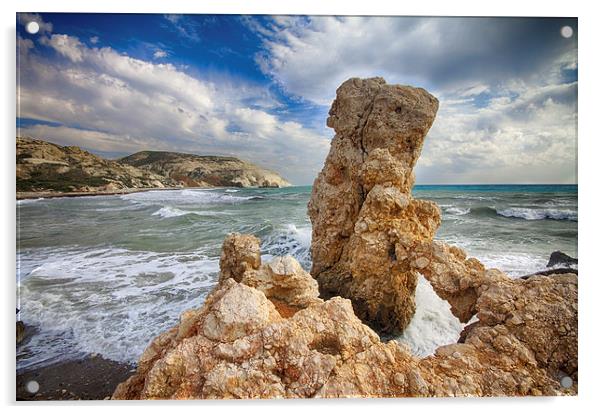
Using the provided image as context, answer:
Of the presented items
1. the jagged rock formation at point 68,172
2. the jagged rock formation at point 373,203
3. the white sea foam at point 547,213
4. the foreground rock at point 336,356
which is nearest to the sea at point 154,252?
the white sea foam at point 547,213

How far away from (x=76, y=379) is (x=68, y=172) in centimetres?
279

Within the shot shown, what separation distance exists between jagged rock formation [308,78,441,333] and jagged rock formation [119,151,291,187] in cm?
124

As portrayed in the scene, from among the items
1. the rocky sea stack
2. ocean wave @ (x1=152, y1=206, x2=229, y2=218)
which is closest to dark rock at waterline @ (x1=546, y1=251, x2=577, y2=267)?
the rocky sea stack

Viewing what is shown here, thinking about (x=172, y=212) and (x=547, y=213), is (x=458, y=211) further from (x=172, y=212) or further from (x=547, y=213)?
(x=172, y=212)

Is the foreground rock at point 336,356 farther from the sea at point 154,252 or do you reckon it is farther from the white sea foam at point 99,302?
the white sea foam at point 99,302

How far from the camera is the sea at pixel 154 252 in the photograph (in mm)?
3316

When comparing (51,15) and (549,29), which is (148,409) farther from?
(549,29)

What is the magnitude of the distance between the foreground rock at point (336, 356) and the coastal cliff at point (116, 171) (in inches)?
103

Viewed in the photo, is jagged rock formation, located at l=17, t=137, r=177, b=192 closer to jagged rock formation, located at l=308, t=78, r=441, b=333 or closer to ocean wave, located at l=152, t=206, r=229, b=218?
ocean wave, located at l=152, t=206, r=229, b=218

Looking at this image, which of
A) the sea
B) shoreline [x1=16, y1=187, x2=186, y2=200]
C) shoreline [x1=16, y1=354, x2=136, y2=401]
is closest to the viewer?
shoreline [x1=16, y1=354, x2=136, y2=401]

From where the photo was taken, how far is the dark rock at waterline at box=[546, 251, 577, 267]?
3.15 m

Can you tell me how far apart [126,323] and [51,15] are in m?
4.03

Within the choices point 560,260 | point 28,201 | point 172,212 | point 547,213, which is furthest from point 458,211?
point 28,201

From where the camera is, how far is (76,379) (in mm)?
3176
